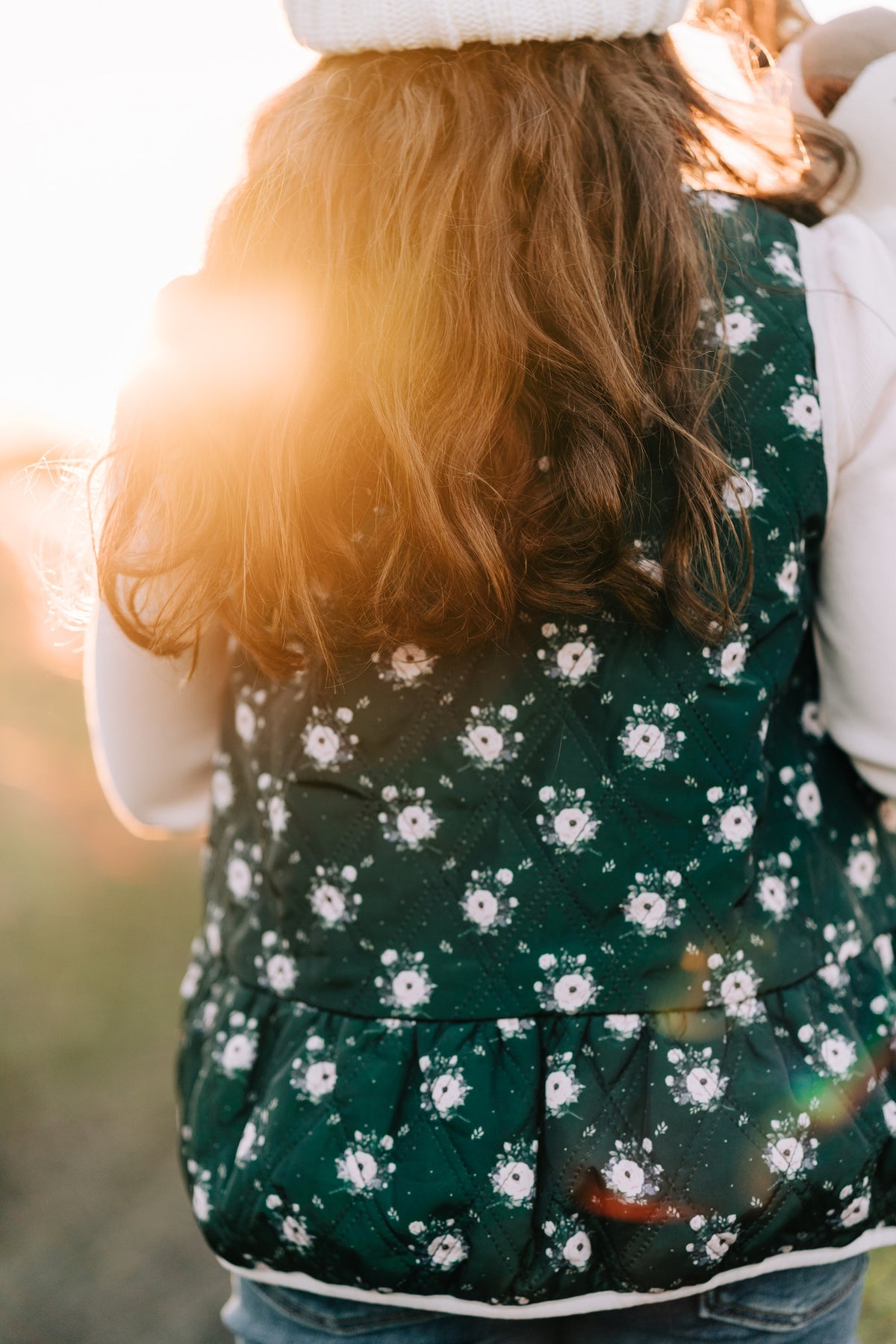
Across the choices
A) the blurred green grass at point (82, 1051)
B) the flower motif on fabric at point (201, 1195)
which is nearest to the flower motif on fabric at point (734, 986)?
the flower motif on fabric at point (201, 1195)

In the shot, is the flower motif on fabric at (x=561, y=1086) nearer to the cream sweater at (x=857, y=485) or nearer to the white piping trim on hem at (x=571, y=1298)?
the white piping trim on hem at (x=571, y=1298)

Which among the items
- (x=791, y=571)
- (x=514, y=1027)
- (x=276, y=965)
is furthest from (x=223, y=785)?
(x=791, y=571)

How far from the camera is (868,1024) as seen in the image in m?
1.03

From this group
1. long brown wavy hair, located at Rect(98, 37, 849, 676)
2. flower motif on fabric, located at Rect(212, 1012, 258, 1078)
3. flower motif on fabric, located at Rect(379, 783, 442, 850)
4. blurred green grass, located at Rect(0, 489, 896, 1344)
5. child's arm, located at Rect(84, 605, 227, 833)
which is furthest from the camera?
blurred green grass, located at Rect(0, 489, 896, 1344)

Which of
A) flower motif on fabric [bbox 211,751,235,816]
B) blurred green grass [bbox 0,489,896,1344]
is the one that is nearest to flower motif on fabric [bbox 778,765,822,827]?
flower motif on fabric [bbox 211,751,235,816]

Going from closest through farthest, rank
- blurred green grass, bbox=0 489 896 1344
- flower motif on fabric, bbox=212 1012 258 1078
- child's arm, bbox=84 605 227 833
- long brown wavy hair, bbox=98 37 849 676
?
long brown wavy hair, bbox=98 37 849 676
flower motif on fabric, bbox=212 1012 258 1078
child's arm, bbox=84 605 227 833
blurred green grass, bbox=0 489 896 1344

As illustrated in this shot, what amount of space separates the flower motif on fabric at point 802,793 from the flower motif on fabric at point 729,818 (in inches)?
3.3

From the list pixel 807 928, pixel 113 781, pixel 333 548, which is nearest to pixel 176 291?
pixel 333 548

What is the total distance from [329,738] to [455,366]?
0.37 m

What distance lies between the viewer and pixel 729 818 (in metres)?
0.95

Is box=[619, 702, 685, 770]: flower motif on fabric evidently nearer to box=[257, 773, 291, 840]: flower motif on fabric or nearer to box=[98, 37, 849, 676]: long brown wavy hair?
box=[98, 37, 849, 676]: long brown wavy hair

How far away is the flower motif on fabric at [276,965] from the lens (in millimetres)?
1044

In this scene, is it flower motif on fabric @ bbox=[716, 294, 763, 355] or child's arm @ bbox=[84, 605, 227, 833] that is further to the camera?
child's arm @ bbox=[84, 605, 227, 833]

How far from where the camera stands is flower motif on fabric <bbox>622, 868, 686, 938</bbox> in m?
0.94
